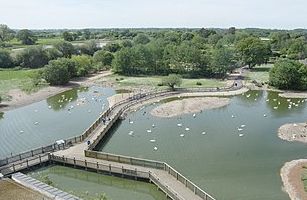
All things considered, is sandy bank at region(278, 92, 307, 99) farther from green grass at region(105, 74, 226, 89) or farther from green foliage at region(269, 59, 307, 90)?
green grass at region(105, 74, 226, 89)

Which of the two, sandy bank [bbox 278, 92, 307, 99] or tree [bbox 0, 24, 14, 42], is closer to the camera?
sandy bank [bbox 278, 92, 307, 99]

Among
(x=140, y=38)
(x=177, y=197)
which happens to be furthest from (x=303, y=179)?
(x=140, y=38)

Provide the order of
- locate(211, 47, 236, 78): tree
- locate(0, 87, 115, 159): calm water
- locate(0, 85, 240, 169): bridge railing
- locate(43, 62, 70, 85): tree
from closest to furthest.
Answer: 1. locate(0, 85, 240, 169): bridge railing
2. locate(0, 87, 115, 159): calm water
3. locate(43, 62, 70, 85): tree
4. locate(211, 47, 236, 78): tree

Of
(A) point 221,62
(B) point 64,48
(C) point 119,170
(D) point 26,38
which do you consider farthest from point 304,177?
(D) point 26,38

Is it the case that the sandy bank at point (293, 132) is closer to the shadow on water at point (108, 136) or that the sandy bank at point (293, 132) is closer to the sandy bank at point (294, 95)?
the sandy bank at point (294, 95)

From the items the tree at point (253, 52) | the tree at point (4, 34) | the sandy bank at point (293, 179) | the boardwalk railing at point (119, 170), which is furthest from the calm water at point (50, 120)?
the tree at point (4, 34)

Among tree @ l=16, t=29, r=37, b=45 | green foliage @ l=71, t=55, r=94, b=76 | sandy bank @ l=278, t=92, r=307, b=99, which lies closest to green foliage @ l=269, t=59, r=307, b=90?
sandy bank @ l=278, t=92, r=307, b=99

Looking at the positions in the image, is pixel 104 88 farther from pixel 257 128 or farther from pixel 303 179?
pixel 303 179
